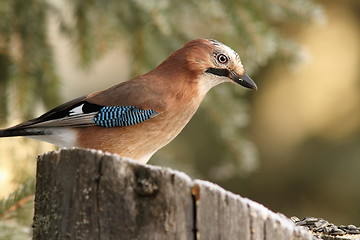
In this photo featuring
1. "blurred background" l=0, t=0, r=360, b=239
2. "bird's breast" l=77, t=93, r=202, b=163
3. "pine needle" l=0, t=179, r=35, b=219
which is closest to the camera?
"pine needle" l=0, t=179, r=35, b=219

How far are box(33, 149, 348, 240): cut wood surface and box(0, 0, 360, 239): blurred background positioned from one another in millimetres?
1164

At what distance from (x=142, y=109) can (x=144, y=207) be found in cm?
186

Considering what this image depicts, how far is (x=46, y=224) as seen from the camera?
8.72 ft

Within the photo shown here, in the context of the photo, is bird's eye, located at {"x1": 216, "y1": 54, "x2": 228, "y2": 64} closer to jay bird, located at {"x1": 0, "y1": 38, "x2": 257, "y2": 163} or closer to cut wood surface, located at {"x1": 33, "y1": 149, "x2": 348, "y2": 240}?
jay bird, located at {"x1": 0, "y1": 38, "x2": 257, "y2": 163}

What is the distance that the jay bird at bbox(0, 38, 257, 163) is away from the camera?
4.23m

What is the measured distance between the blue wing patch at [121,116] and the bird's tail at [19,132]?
0.36 metres

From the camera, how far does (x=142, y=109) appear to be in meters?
4.27

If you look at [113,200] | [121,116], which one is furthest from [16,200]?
[113,200]

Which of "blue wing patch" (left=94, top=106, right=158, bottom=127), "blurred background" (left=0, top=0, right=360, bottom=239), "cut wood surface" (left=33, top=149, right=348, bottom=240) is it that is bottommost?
"cut wood surface" (left=33, top=149, right=348, bottom=240)

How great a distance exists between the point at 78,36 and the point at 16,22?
18.8 inches

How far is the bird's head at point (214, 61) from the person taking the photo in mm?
4410

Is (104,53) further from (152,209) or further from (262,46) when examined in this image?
(152,209)

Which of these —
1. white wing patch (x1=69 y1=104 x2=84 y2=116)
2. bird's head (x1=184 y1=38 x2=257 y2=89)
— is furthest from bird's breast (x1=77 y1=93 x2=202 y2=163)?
bird's head (x1=184 y1=38 x2=257 y2=89)

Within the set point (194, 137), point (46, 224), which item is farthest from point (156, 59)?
point (194, 137)
